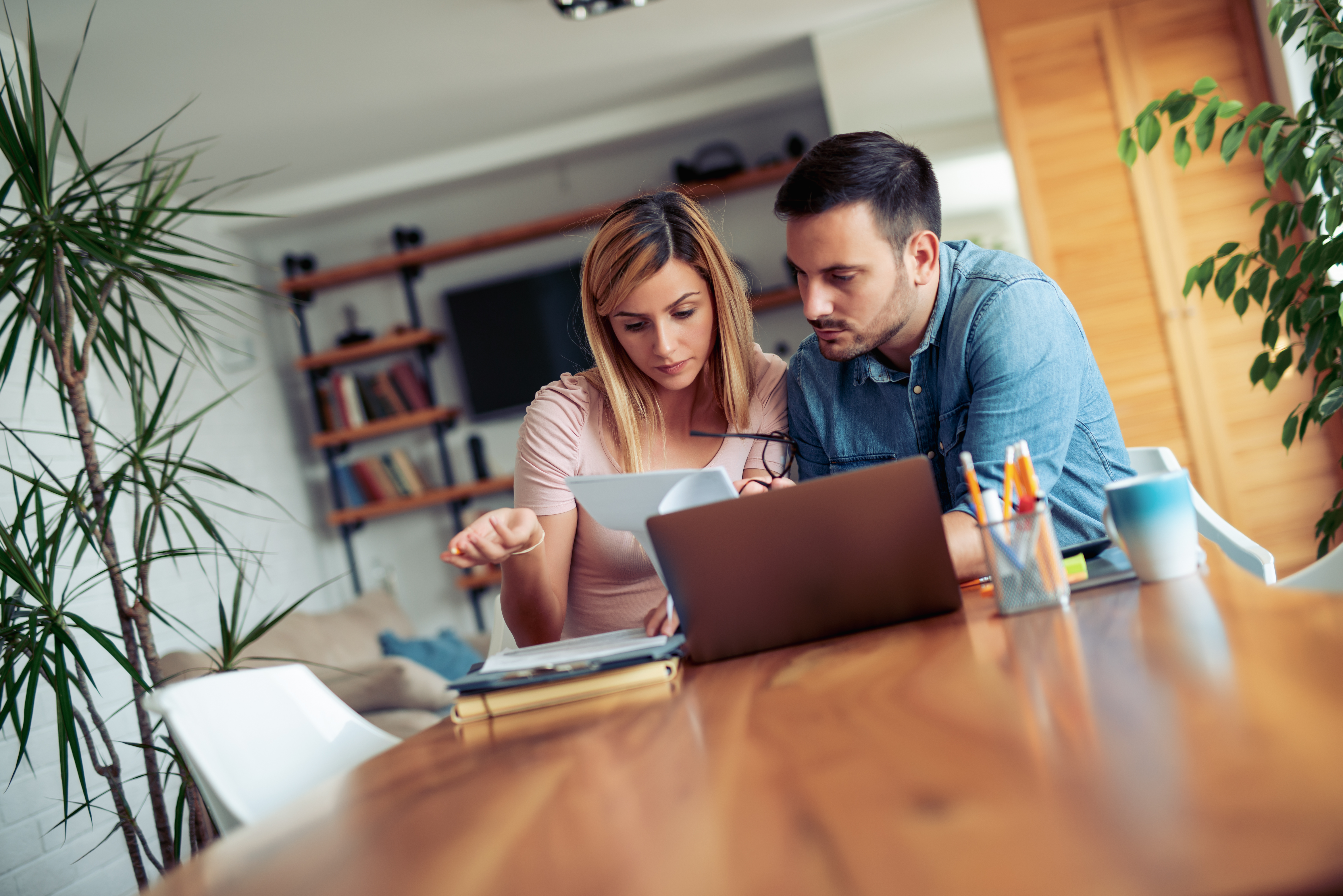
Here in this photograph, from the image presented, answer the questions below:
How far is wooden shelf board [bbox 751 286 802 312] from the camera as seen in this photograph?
15.2 feet

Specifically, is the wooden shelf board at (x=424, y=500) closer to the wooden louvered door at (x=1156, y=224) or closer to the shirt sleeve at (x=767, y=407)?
the wooden louvered door at (x=1156, y=224)

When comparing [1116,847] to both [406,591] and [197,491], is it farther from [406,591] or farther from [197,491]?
[406,591]

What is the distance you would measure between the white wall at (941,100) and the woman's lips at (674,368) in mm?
2587

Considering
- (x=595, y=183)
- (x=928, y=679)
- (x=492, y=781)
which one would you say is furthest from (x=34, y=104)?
(x=595, y=183)

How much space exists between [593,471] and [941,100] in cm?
294

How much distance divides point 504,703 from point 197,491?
3.51 metres

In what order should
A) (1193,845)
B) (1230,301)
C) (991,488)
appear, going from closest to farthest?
(1193,845) < (991,488) < (1230,301)

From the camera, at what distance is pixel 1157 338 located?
3.70 meters

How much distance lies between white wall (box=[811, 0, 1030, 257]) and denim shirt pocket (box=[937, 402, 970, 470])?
2.65 meters

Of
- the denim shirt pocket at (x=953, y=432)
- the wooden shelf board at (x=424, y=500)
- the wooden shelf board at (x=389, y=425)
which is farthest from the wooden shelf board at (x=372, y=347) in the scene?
the denim shirt pocket at (x=953, y=432)

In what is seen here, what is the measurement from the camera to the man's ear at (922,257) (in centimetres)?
143

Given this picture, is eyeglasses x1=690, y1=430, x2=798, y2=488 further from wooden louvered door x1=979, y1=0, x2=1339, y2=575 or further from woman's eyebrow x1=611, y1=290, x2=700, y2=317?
wooden louvered door x1=979, y1=0, x2=1339, y2=575

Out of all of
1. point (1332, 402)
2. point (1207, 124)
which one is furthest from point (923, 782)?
point (1207, 124)

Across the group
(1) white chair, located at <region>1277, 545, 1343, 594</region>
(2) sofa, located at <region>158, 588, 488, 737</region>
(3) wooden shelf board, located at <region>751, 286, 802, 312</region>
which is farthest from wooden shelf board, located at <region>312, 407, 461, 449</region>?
(1) white chair, located at <region>1277, 545, 1343, 594</region>
